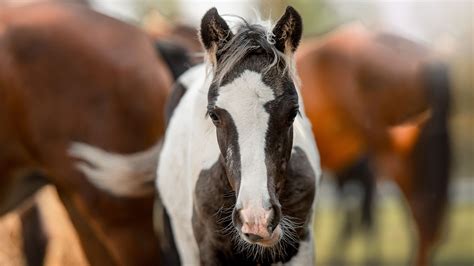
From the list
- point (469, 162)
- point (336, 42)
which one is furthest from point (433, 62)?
point (469, 162)

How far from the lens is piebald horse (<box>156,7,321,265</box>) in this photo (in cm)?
388

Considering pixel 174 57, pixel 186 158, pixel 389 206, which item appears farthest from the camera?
pixel 389 206

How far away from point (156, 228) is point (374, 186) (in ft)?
18.0

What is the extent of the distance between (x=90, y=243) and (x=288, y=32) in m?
2.37

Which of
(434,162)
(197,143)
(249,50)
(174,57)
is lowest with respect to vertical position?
(434,162)

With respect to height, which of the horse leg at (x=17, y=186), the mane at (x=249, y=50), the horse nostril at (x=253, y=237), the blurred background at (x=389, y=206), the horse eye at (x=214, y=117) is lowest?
the blurred background at (x=389, y=206)

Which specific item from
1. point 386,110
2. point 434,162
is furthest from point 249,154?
point 386,110

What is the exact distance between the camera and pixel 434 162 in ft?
27.2

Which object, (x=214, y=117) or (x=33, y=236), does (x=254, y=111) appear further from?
(x=33, y=236)

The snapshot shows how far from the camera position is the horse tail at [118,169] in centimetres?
566

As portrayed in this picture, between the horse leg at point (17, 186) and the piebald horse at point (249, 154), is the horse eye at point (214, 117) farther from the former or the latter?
the horse leg at point (17, 186)

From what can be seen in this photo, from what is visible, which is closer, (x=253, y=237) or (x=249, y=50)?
(x=253, y=237)

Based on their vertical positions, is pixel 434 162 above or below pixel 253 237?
below

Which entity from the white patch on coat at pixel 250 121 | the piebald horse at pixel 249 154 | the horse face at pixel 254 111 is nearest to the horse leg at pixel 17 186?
the piebald horse at pixel 249 154
